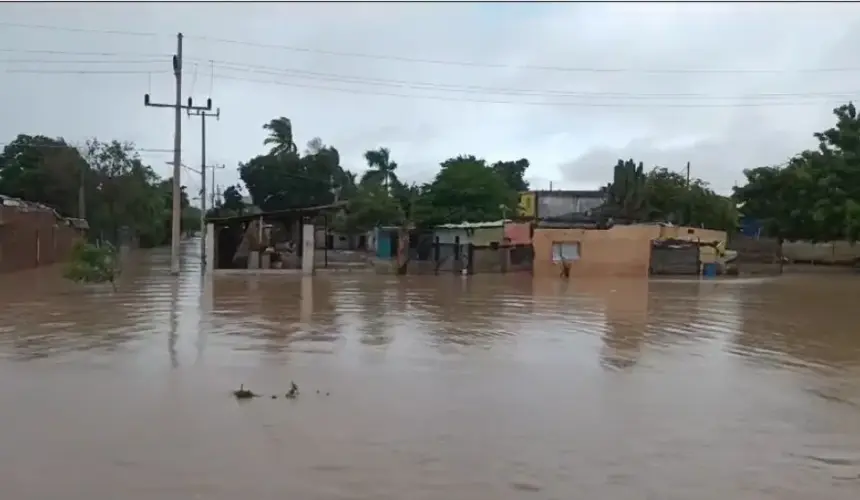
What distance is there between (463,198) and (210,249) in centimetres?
1933

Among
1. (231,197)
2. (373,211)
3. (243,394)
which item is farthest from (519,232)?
(231,197)

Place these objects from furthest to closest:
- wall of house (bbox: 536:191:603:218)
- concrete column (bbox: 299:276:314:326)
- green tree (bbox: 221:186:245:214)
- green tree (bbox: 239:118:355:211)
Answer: green tree (bbox: 221:186:245:214) → green tree (bbox: 239:118:355:211) → wall of house (bbox: 536:191:603:218) → concrete column (bbox: 299:276:314:326)

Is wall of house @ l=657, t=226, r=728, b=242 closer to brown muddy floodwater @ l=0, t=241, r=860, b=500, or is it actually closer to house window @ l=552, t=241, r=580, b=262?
house window @ l=552, t=241, r=580, b=262

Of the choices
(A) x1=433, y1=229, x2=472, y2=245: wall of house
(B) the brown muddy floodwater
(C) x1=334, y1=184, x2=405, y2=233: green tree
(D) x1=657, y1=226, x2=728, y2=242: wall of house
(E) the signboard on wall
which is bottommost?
(B) the brown muddy floodwater

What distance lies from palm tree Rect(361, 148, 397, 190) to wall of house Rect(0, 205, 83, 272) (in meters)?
32.5

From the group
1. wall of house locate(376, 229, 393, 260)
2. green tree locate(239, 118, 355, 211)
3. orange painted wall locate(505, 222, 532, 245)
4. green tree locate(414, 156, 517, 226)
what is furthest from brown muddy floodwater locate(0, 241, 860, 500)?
green tree locate(239, 118, 355, 211)

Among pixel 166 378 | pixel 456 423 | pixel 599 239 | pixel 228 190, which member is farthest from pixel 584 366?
pixel 228 190

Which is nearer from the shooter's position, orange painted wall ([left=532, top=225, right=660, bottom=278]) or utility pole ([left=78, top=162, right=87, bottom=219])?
orange painted wall ([left=532, top=225, right=660, bottom=278])

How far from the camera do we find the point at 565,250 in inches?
1528

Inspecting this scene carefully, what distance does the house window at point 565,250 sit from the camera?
127ft

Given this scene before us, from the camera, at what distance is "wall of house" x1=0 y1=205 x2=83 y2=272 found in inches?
1391

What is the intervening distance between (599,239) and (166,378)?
3016 centimetres

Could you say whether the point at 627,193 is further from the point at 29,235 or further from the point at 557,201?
the point at 29,235

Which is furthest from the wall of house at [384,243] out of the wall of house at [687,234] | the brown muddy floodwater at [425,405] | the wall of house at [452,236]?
the brown muddy floodwater at [425,405]
